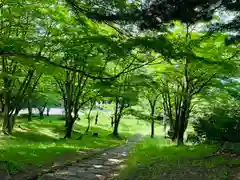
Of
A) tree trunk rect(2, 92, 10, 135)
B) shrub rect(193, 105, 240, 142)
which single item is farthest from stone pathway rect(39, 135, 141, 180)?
tree trunk rect(2, 92, 10, 135)

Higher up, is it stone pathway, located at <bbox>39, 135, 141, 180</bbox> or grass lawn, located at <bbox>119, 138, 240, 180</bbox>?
grass lawn, located at <bbox>119, 138, 240, 180</bbox>

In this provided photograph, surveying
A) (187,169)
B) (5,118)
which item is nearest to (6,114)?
(5,118)

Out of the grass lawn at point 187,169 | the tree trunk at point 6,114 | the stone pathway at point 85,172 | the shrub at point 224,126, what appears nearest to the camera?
the grass lawn at point 187,169

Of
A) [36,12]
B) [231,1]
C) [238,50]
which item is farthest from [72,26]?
[231,1]

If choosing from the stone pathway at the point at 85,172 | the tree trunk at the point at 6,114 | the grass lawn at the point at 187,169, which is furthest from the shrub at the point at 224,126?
the tree trunk at the point at 6,114

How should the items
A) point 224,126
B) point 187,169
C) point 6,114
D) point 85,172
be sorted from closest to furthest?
point 187,169 < point 85,172 < point 224,126 < point 6,114

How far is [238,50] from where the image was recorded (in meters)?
10.0

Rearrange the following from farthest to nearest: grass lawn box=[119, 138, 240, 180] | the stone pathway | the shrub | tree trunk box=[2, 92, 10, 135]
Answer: tree trunk box=[2, 92, 10, 135] < the shrub < the stone pathway < grass lawn box=[119, 138, 240, 180]

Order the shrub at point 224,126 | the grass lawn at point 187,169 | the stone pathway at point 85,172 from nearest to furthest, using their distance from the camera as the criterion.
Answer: the grass lawn at point 187,169 < the stone pathway at point 85,172 < the shrub at point 224,126

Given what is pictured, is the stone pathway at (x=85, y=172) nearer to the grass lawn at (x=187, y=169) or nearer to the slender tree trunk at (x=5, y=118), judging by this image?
the grass lawn at (x=187, y=169)

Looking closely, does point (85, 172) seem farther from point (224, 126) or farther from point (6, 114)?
point (6, 114)

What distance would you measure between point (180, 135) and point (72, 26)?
7.59 meters

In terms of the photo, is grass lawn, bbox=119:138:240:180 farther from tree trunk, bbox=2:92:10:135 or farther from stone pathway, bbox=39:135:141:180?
tree trunk, bbox=2:92:10:135

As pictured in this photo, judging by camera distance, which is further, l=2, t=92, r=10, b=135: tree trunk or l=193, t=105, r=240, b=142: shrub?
l=2, t=92, r=10, b=135: tree trunk
